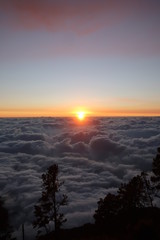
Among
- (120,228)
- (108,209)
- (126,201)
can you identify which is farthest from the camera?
(126,201)

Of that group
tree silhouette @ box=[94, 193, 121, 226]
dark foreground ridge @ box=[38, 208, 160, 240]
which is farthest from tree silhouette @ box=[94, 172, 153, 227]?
dark foreground ridge @ box=[38, 208, 160, 240]

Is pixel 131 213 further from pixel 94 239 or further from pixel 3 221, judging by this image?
pixel 3 221

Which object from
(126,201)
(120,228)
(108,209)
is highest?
(126,201)

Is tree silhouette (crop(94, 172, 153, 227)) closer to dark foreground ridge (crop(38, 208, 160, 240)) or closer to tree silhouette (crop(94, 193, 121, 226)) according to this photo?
tree silhouette (crop(94, 193, 121, 226))

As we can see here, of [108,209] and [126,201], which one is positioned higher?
[126,201]


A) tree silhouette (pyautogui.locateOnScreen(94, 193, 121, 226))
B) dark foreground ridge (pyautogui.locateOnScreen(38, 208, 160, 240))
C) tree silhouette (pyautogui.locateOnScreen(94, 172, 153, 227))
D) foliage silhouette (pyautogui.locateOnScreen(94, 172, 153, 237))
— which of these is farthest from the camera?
tree silhouette (pyautogui.locateOnScreen(94, 193, 121, 226))

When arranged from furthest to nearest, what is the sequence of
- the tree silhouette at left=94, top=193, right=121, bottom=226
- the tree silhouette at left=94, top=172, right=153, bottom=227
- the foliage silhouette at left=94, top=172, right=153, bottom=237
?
the tree silhouette at left=94, top=193, right=121, bottom=226 → the tree silhouette at left=94, top=172, right=153, bottom=227 → the foliage silhouette at left=94, top=172, right=153, bottom=237

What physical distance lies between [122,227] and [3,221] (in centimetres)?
1973

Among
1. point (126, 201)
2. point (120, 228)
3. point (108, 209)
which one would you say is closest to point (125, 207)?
point (126, 201)

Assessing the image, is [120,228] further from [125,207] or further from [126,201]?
[126,201]

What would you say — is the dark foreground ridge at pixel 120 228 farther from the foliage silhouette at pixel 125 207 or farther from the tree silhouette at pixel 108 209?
the tree silhouette at pixel 108 209

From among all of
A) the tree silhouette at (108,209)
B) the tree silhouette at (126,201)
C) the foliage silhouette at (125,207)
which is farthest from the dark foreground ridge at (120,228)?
the tree silhouette at (108,209)

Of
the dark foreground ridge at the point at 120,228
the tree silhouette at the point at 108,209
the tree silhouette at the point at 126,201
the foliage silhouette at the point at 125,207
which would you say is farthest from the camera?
the tree silhouette at the point at 108,209

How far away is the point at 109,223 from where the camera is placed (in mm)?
46406
